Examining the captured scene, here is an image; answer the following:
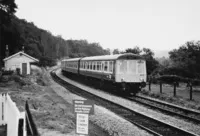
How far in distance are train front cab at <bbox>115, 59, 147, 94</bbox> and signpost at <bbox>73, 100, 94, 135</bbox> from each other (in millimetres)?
11774

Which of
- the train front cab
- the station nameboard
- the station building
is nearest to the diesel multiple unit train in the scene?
the train front cab

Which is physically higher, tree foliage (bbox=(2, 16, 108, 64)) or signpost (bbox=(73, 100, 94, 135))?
tree foliage (bbox=(2, 16, 108, 64))

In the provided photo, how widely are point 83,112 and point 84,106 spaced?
0.11 meters

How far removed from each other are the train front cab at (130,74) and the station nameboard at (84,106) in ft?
38.6

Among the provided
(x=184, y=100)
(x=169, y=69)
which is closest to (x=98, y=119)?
(x=184, y=100)

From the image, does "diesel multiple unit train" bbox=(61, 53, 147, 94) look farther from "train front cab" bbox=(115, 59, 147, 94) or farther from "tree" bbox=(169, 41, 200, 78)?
"tree" bbox=(169, 41, 200, 78)

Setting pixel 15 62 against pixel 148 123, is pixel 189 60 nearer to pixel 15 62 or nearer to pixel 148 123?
pixel 148 123

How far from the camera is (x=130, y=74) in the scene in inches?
631

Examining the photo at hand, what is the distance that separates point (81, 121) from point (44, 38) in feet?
281

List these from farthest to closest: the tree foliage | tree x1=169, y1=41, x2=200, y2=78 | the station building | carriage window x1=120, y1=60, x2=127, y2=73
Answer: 1. the tree foliage
2. the station building
3. tree x1=169, y1=41, x2=200, y2=78
4. carriage window x1=120, y1=60, x2=127, y2=73

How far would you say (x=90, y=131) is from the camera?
23.4 ft

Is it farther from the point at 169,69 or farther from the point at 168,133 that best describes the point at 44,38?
the point at 168,133

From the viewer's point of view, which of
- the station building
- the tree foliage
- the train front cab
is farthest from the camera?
the tree foliage

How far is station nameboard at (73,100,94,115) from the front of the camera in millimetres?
3892
